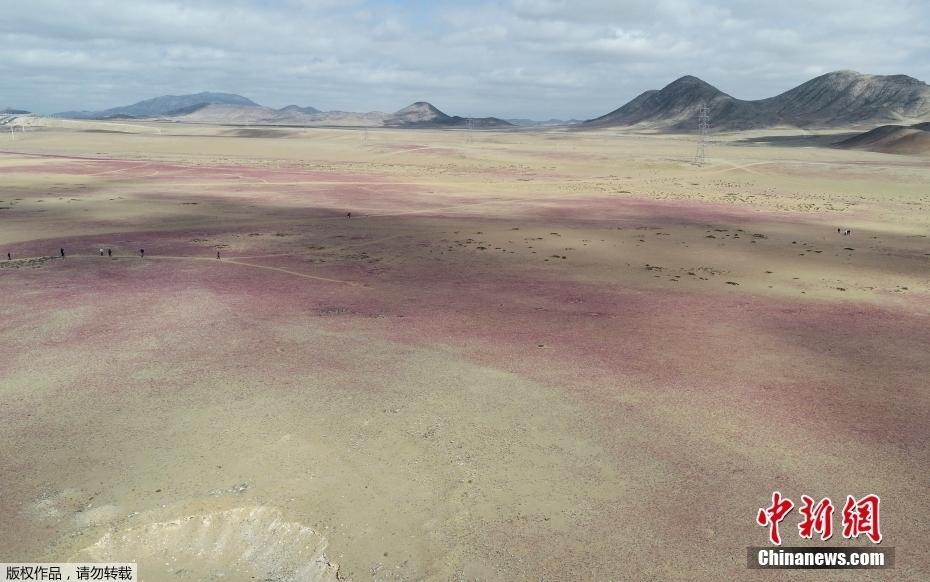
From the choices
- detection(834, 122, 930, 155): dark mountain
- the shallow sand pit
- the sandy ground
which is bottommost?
the shallow sand pit

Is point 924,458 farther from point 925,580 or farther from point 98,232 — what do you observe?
point 98,232

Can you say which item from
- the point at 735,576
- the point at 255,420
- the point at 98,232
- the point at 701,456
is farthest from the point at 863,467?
the point at 98,232

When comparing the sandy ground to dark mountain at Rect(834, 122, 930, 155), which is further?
dark mountain at Rect(834, 122, 930, 155)

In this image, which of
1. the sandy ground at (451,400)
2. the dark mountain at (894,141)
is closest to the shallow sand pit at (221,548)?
the sandy ground at (451,400)

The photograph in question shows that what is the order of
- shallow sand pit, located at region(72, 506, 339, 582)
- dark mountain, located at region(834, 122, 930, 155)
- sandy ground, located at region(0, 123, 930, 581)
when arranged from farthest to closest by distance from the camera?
dark mountain, located at region(834, 122, 930, 155), sandy ground, located at region(0, 123, 930, 581), shallow sand pit, located at region(72, 506, 339, 582)

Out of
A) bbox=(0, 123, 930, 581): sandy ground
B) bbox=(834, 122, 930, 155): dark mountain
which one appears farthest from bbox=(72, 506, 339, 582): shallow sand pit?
bbox=(834, 122, 930, 155): dark mountain

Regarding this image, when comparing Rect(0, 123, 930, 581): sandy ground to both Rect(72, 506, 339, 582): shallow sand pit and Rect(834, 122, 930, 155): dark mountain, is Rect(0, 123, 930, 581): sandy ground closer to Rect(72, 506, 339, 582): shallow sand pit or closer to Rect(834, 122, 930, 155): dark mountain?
Rect(72, 506, 339, 582): shallow sand pit
